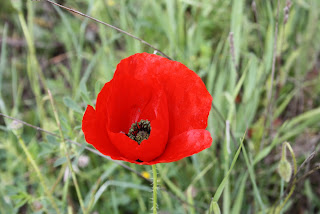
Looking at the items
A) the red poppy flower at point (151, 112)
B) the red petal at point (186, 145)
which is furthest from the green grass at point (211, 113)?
the red petal at point (186, 145)

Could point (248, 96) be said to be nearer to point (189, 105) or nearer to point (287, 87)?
point (287, 87)

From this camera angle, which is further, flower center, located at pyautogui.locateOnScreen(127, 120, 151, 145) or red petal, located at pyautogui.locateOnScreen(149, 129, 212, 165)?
flower center, located at pyautogui.locateOnScreen(127, 120, 151, 145)

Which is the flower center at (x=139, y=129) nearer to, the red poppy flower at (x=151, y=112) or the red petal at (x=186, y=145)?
the red poppy flower at (x=151, y=112)

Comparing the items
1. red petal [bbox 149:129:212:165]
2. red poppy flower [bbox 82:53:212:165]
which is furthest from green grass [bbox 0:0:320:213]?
red petal [bbox 149:129:212:165]

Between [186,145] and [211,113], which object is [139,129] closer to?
[186,145]

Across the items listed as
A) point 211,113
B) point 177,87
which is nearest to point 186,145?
point 177,87

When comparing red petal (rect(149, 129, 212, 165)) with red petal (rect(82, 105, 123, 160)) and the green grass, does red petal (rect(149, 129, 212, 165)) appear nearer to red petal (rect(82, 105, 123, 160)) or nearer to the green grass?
red petal (rect(82, 105, 123, 160))

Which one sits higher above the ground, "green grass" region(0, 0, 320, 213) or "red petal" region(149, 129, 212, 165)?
"green grass" region(0, 0, 320, 213)
